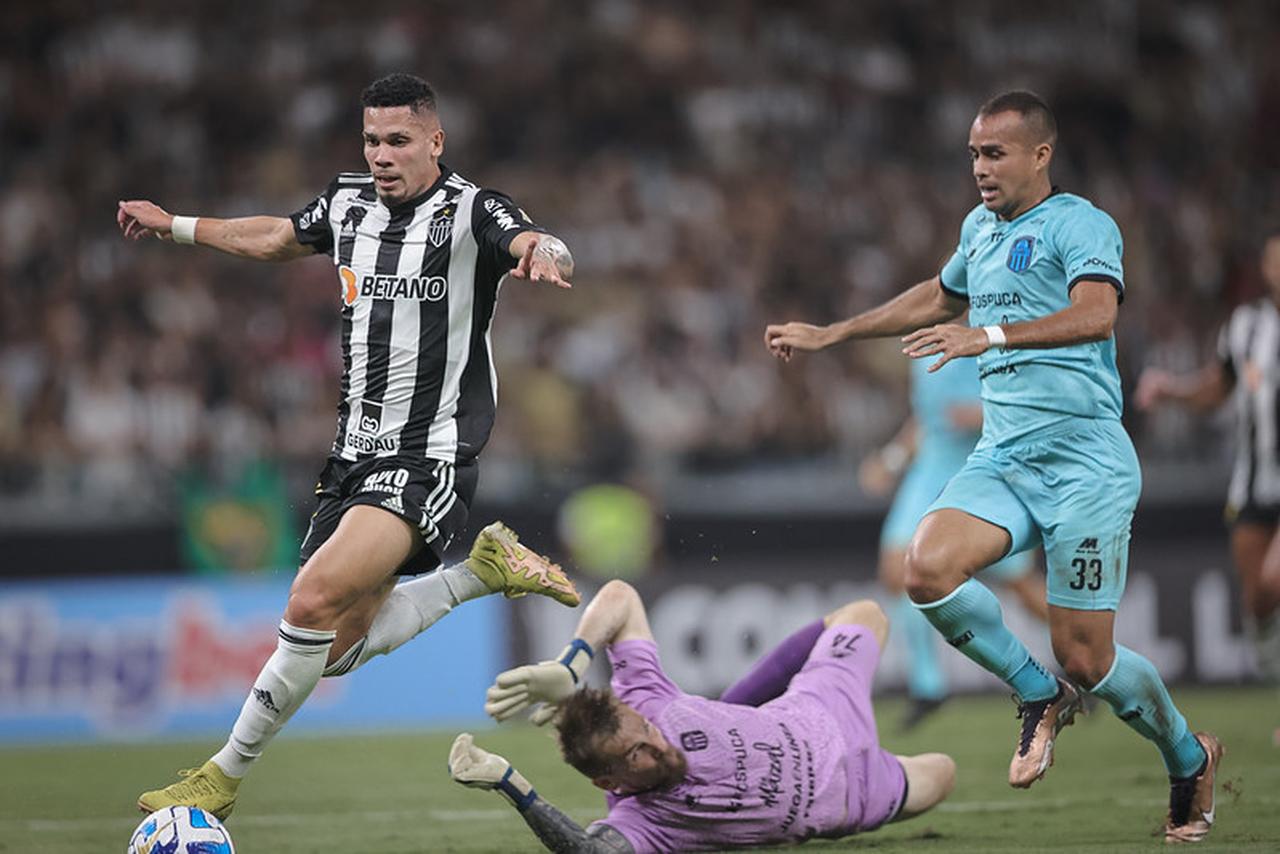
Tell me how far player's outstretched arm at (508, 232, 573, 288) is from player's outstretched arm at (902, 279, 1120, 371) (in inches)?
45.8

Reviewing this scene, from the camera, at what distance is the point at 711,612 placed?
13.3 metres

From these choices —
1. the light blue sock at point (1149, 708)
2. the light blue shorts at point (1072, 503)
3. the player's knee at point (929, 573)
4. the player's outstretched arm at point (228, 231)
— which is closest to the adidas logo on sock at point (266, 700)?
the player's outstretched arm at point (228, 231)

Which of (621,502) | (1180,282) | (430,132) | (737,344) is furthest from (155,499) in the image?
(1180,282)

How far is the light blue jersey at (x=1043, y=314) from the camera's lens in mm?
6594

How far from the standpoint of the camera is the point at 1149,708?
21.9 ft

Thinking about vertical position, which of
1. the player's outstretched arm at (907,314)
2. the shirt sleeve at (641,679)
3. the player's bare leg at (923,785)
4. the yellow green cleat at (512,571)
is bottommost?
the player's bare leg at (923,785)

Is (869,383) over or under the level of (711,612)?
over

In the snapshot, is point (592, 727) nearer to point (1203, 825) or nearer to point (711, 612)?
point (1203, 825)

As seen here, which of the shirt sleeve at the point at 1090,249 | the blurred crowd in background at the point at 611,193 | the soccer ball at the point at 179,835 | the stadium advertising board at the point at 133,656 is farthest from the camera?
the blurred crowd in background at the point at 611,193

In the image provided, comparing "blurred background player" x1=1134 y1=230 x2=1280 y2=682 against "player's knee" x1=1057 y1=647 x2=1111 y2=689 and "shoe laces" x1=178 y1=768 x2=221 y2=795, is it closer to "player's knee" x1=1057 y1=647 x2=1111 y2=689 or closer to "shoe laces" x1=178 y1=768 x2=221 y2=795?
"player's knee" x1=1057 y1=647 x2=1111 y2=689

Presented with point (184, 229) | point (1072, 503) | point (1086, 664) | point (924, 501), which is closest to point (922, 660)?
point (924, 501)

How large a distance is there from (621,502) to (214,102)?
21.9ft

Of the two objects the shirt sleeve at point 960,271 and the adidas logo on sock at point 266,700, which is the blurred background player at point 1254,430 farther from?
the adidas logo on sock at point 266,700

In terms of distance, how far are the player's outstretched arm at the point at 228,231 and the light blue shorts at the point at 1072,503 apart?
276cm
